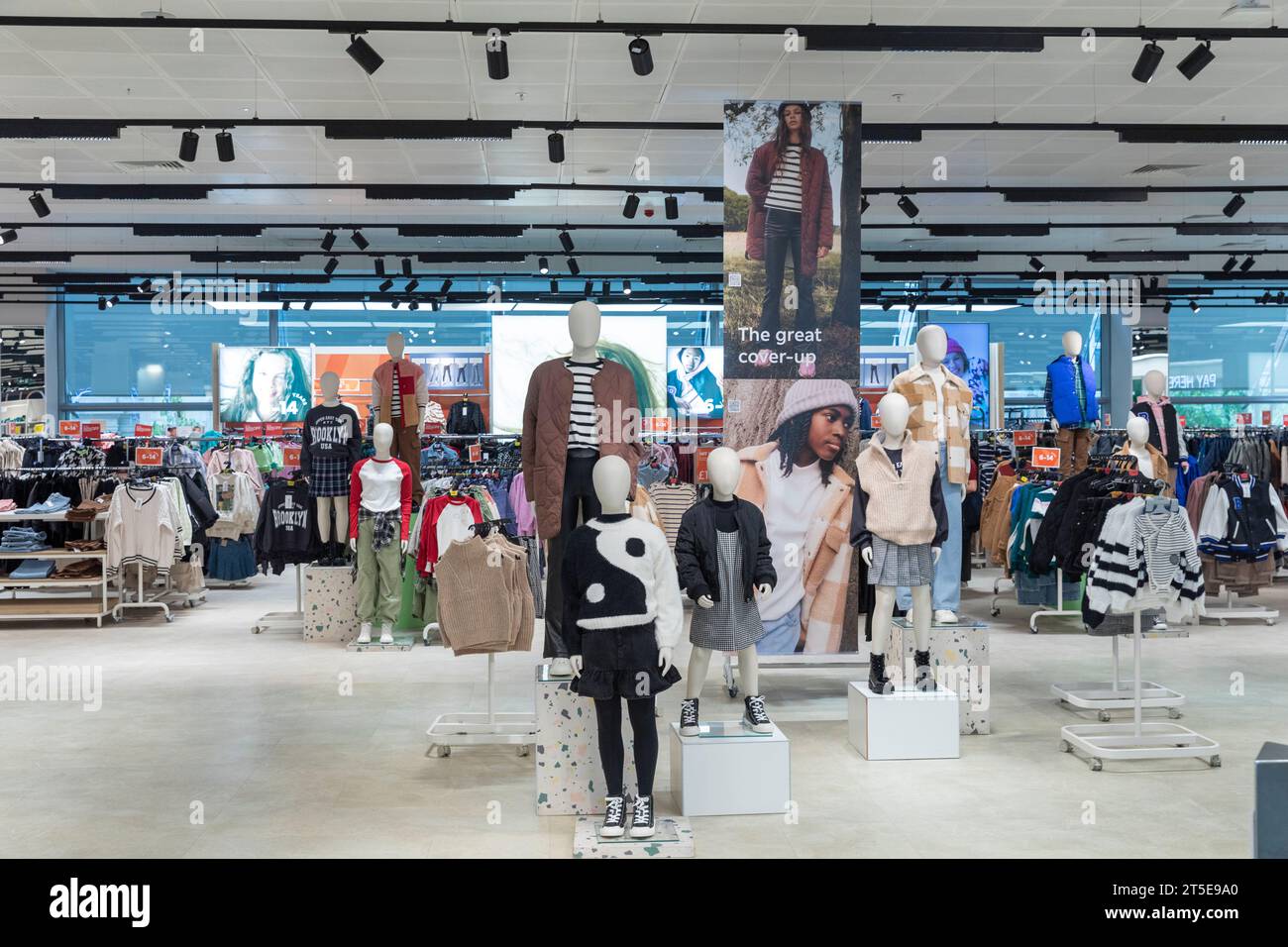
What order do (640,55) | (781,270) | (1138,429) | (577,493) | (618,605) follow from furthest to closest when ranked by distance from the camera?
1. (640,55)
2. (1138,429)
3. (781,270)
4. (577,493)
5. (618,605)

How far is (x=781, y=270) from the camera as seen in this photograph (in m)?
6.85

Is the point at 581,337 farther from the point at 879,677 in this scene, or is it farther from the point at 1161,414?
the point at 1161,414

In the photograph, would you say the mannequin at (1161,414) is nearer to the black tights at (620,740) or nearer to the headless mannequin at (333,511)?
the headless mannequin at (333,511)

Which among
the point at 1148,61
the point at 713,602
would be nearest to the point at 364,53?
the point at 713,602

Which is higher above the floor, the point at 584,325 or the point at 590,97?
the point at 590,97

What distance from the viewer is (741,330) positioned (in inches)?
267

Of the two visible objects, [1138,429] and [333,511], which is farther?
[333,511]

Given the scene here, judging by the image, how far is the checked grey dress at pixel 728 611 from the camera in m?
5.09

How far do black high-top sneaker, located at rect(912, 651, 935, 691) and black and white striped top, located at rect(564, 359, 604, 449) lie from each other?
200cm

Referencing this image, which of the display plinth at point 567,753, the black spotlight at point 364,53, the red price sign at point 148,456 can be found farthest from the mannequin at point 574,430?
the red price sign at point 148,456

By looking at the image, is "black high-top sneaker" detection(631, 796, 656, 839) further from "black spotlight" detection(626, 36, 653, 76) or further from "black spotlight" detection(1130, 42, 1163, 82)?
"black spotlight" detection(1130, 42, 1163, 82)

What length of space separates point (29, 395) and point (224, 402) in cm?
451

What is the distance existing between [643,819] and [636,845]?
0.11m

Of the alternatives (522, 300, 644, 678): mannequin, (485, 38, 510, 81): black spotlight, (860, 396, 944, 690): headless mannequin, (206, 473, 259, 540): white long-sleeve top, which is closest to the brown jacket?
(522, 300, 644, 678): mannequin
